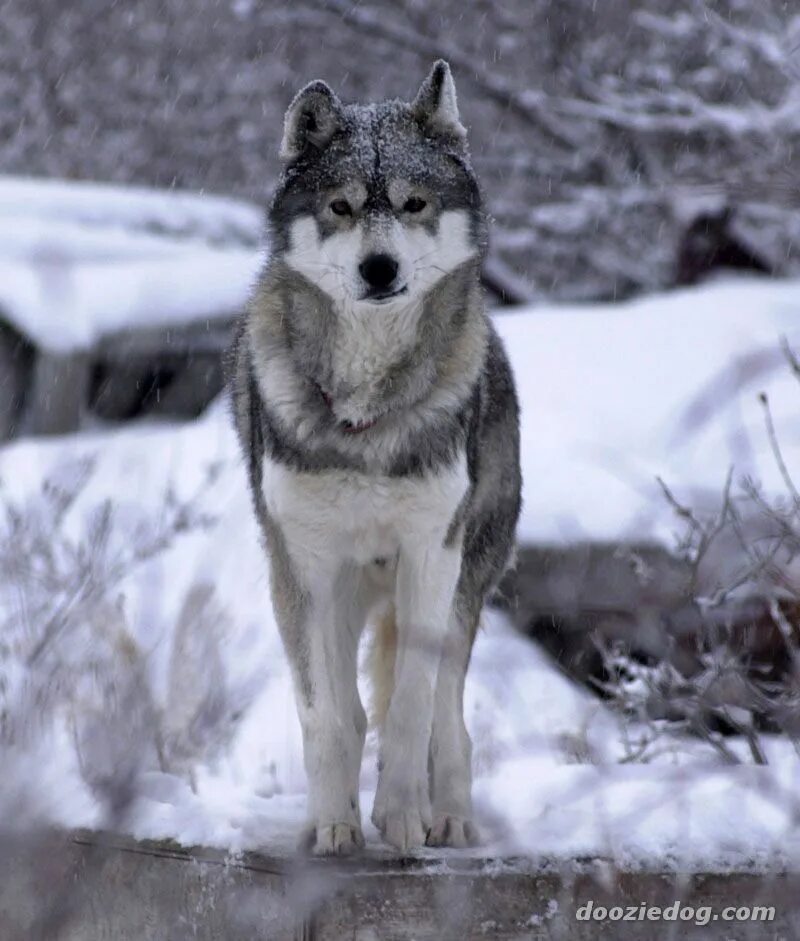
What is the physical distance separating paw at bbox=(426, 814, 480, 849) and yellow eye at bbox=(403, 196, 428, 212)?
1620 millimetres

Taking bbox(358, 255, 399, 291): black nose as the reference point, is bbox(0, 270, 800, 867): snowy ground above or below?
below

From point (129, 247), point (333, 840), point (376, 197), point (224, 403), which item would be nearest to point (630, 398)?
point (224, 403)

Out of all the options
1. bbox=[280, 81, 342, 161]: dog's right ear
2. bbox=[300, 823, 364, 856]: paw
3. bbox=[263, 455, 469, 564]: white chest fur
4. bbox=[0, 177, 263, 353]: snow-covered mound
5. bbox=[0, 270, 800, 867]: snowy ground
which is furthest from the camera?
bbox=[0, 177, 263, 353]: snow-covered mound

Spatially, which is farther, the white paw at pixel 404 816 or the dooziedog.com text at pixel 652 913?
the white paw at pixel 404 816

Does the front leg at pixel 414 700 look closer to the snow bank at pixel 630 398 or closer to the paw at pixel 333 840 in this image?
the paw at pixel 333 840

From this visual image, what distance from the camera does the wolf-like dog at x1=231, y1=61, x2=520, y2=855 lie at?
3.92m

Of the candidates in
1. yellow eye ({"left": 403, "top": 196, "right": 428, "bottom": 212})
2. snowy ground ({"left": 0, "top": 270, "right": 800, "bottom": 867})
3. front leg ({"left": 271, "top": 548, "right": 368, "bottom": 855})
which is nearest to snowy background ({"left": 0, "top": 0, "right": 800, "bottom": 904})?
snowy ground ({"left": 0, "top": 270, "right": 800, "bottom": 867})

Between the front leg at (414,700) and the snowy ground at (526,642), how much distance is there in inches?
7.8

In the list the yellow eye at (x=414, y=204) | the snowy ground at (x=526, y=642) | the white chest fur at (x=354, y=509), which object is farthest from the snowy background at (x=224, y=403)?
the yellow eye at (x=414, y=204)

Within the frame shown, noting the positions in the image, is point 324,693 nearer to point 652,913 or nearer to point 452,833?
point 452,833

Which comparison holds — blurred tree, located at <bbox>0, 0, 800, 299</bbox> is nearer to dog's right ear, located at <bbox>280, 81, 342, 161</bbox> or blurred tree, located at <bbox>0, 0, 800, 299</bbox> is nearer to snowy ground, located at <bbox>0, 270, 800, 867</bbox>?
snowy ground, located at <bbox>0, 270, 800, 867</bbox>

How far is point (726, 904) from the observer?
366 centimetres

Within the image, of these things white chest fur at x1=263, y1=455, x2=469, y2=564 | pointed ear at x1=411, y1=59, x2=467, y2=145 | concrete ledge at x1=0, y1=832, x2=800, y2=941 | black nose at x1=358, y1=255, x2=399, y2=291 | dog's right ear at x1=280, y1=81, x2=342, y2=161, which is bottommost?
concrete ledge at x1=0, y1=832, x2=800, y2=941

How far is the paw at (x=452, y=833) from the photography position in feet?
13.0
